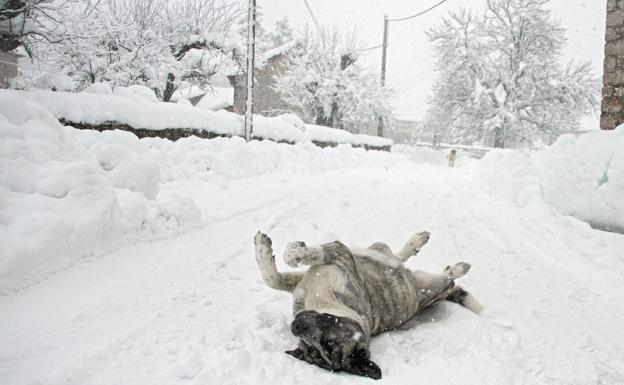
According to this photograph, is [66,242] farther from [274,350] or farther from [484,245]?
[484,245]

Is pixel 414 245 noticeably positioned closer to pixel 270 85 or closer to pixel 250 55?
pixel 250 55

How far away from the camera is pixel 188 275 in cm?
327

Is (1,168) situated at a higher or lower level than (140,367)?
higher

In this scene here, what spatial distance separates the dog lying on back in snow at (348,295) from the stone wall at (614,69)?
19.6 ft

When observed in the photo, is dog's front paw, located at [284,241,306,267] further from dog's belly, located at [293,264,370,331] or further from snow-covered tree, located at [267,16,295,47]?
snow-covered tree, located at [267,16,295,47]

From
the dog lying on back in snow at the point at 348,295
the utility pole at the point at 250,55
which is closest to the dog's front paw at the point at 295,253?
the dog lying on back in snow at the point at 348,295

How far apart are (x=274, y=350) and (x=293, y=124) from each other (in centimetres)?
1635

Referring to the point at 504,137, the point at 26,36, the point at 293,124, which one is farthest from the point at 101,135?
the point at 504,137

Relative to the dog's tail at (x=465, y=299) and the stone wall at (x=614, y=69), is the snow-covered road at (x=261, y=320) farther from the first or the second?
the stone wall at (x=614, y=69)

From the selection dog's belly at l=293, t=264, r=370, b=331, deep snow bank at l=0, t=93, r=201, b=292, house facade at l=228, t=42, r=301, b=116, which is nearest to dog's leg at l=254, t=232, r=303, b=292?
dog's belly at l=293, t=264, r=370, b=331

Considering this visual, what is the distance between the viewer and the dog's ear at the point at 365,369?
1.99 meters

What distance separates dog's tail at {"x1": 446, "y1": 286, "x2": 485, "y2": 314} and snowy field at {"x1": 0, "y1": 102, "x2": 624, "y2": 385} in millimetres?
76

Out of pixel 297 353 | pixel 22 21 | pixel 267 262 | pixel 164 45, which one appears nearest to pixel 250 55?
pixel 22 21

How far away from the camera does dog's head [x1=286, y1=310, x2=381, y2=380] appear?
1.94 metres
